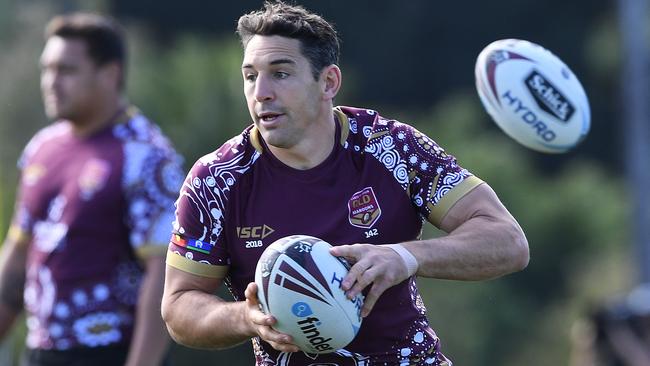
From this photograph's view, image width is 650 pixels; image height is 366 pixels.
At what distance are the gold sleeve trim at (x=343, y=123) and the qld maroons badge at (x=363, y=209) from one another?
24 cm

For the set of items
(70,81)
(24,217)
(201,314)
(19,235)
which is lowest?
(19,235)

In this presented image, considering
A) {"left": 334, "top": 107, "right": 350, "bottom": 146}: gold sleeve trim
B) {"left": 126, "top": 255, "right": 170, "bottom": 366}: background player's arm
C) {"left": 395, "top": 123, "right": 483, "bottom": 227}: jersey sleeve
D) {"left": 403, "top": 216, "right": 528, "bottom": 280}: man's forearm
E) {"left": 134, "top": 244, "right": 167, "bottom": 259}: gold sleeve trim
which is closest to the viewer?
{"left": 403, "top": 216, "right": 528, "bottom": 280}: man's forearm

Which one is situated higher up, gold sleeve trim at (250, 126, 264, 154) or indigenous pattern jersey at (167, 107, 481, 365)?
gold sleeve trim at (250, 126, 264, 154)

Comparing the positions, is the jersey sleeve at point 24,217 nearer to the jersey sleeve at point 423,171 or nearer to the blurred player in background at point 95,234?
the blurred player in background at point 95,234

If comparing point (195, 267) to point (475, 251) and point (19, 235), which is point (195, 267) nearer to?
point (475, 251)

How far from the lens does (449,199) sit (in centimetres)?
591

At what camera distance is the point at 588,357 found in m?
11.4

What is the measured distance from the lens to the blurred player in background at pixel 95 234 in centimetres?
776

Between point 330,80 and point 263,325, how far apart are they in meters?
1.13

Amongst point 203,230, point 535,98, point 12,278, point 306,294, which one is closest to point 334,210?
point 203,230

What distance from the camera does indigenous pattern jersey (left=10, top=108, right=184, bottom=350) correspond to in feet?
25.6

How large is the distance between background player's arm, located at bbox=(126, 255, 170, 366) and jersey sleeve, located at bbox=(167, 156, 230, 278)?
174 cm

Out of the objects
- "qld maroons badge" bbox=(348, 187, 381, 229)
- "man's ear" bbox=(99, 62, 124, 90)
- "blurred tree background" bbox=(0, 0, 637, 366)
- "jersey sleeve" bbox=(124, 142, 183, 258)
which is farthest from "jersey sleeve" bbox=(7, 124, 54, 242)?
"blurred tree background" bbox=(0, 0, 637, 366)

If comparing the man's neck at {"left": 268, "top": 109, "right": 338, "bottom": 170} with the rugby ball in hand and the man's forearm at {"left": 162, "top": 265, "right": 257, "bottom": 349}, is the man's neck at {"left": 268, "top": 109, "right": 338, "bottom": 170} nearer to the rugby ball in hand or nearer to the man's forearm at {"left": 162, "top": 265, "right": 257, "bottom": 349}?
the man's forearm at {"left": 162, "top": 265, "right": 257, "bottom": 349}
